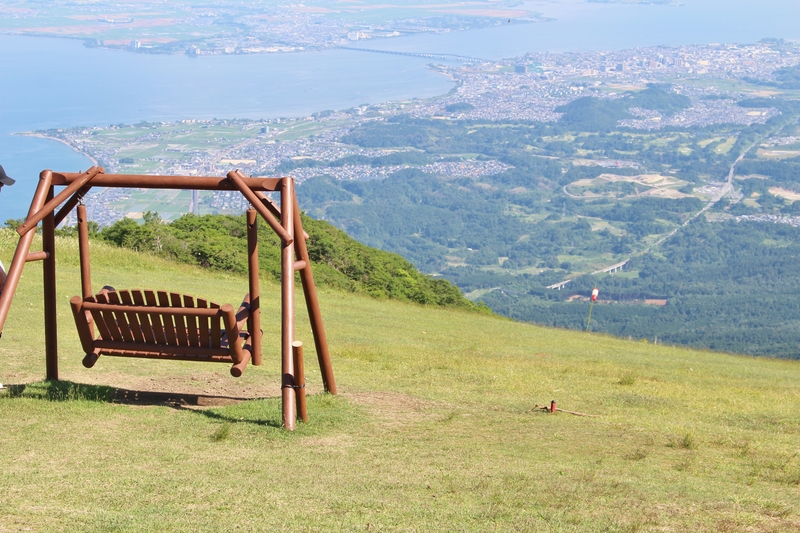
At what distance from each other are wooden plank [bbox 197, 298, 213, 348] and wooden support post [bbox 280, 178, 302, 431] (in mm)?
716

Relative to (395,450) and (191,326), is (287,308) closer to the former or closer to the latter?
(191,326)

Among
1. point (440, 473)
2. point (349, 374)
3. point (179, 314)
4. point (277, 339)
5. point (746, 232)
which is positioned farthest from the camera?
point (746, 232)

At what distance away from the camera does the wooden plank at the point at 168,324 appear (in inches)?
314

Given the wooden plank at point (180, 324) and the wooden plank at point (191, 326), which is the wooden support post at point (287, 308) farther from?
the wooden plank at point (180, 324)

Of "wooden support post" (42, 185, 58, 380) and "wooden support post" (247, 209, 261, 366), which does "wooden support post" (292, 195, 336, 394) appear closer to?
"wooden support post" (247, 209, 261, 366)

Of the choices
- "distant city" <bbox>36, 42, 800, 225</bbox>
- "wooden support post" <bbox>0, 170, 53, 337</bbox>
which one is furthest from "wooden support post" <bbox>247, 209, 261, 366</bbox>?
"distant city" <bbox>36, 42, 800, 225</bbox>

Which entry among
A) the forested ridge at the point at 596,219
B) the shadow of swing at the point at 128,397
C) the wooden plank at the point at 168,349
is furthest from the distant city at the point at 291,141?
the wooden plank at the point at 168,349

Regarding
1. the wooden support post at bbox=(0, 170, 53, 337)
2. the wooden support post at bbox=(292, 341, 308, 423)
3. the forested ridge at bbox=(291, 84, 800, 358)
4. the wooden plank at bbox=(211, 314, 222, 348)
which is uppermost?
the wooden support post at bbox=(0, 170, 53, 337)

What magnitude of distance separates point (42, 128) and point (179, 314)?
12665cm

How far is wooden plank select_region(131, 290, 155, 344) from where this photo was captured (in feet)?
26.2

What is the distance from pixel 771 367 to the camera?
18469 millimetres

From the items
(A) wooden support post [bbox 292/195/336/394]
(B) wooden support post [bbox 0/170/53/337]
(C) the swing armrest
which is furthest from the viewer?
(A) wooden support post [bbox 292/195/336/394]

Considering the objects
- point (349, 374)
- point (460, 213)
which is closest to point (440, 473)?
point (349, 374)

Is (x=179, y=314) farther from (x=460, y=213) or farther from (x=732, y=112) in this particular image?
(x=732, y=112)
